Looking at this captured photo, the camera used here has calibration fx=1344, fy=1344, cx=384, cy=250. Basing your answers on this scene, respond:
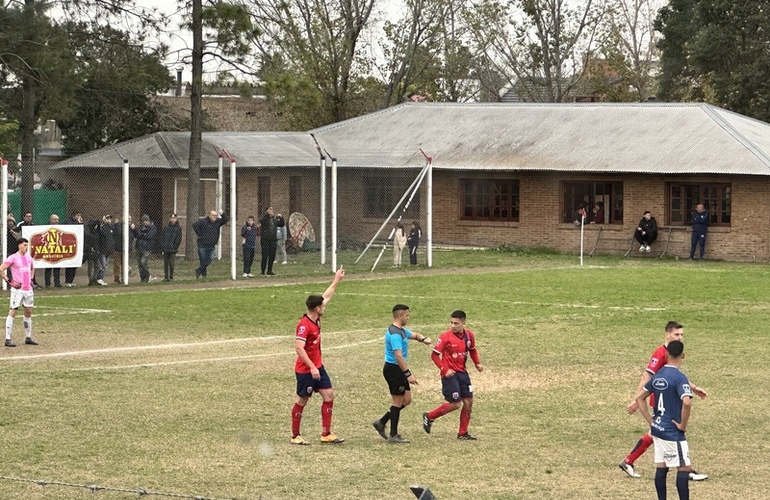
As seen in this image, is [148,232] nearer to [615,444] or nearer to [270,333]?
[270,333]

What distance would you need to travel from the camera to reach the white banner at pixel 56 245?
104ft

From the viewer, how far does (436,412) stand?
15.6m

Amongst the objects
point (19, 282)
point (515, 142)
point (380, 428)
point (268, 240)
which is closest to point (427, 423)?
point (380, 428)

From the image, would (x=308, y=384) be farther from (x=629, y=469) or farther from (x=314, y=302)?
(x=629, y=469)

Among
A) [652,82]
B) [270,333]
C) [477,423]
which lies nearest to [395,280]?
[270,333]

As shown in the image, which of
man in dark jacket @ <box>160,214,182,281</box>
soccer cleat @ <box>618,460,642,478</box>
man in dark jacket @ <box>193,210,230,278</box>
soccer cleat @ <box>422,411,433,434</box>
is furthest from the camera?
man in dark jacket @ <box>193,210,230,278</box>

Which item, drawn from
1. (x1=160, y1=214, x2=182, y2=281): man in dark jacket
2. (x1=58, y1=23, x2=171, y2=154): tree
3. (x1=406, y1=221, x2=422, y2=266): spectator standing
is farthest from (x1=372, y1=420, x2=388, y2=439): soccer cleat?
(x1=58, y1=23, x2=171, y2=154): tree

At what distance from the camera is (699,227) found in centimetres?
4306

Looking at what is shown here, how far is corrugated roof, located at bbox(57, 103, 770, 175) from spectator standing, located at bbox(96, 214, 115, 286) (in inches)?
297

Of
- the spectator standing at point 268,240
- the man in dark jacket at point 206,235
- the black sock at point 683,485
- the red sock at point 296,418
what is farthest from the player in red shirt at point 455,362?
the spectator standing at point 268,240

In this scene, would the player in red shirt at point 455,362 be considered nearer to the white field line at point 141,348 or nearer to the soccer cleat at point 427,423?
the soccer cleat at point 427,423

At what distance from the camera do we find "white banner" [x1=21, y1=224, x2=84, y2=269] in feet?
104

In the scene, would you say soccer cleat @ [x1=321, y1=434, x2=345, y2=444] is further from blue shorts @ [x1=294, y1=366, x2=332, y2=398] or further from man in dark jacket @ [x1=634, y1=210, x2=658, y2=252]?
man in dark jacket @ [x1=634, y1=210, x2=658, y2=252]

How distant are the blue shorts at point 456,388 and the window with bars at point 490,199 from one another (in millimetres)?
33014
